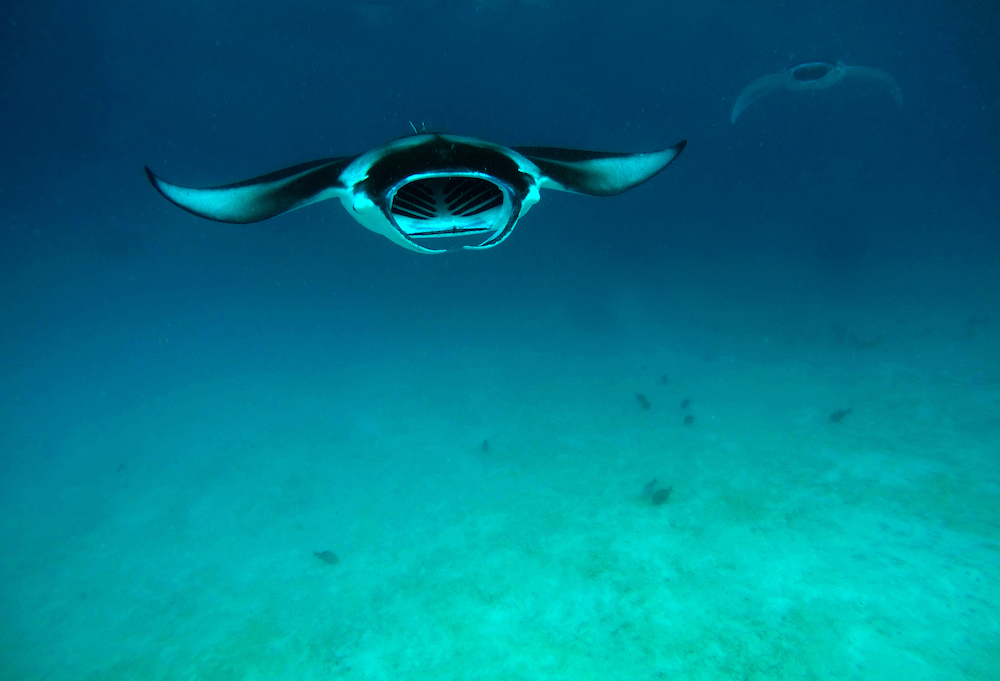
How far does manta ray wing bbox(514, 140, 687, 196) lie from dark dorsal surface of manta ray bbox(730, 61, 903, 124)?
15405mm

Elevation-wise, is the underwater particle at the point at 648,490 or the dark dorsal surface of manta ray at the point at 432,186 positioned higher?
the dark dorsal surface of manta ray at the point at 432,186

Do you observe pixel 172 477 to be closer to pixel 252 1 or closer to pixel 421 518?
pixel 421 518

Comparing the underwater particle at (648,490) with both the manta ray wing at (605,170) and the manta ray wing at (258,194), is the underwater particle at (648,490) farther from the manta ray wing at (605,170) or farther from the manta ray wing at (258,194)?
the manta ray wing at (258,194)

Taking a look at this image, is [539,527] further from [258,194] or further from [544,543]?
[258,194]

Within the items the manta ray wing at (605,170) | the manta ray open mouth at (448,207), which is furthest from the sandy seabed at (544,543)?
the manta ray wing at (605,170)

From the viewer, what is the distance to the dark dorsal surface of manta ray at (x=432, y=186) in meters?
2.72

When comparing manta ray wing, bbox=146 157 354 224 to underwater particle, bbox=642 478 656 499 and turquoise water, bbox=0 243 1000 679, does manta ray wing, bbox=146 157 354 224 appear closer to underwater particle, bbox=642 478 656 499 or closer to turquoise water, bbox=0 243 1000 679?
turquoise water, bbox=0 243 1000 679

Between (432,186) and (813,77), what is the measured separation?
17.7 meters

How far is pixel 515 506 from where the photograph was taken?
658 centimetres

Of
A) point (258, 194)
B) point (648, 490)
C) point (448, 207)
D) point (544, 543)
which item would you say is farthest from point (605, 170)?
point (648, 490)

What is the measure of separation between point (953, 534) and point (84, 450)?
17.5m

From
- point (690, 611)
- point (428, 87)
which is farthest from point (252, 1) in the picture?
point (690, 611)

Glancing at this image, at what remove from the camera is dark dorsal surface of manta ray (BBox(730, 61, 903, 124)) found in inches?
551

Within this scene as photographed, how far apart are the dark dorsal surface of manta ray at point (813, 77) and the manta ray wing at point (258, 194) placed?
17257 millimetres
